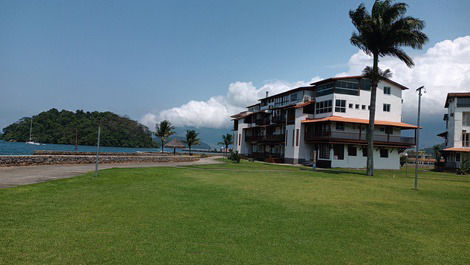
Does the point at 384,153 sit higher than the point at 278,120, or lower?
lower

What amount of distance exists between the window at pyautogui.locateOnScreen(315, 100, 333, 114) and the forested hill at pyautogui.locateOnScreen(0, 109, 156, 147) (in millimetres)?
74825

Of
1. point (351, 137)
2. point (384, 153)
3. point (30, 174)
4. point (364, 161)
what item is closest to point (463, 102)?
point (384, 153)

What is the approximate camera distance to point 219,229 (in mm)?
Answer: 8289

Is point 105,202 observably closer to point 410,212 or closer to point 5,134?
point 410,212

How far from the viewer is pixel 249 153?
73000 millimetres

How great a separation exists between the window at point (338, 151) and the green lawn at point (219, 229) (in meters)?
32.8

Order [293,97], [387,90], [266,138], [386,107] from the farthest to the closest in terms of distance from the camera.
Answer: [266,138], [293,97], [387,90], [386,107]

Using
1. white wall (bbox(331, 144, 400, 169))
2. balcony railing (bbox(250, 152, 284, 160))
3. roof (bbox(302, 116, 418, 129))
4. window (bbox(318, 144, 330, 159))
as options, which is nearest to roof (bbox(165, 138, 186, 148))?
balcony railing (bbox(250, 152, 284, 160))

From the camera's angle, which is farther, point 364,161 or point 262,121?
point 262,121

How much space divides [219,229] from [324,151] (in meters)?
41.5

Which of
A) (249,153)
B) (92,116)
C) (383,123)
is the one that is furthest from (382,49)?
(92,116)

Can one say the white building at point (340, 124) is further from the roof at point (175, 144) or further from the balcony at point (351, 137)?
the roof at point (175, 144)

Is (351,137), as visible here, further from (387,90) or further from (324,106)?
(387,90)

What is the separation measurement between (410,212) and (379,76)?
2347cm
